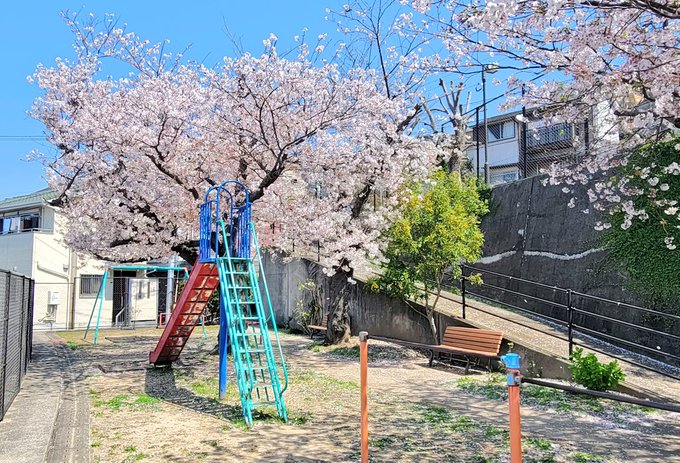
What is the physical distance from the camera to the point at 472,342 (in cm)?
998

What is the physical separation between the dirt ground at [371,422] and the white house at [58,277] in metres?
13.5

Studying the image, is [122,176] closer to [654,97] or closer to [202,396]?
[202,396]

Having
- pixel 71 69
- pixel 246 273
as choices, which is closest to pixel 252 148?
pixel 246 273

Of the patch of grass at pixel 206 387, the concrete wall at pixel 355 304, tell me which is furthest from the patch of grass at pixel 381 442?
the concrete wall at pixel 355 304

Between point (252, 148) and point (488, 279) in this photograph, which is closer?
point (252, 148)

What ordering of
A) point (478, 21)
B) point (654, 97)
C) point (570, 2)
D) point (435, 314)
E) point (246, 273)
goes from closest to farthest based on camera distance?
point (570, 2) → point (478, 21) → point (654, 97) → point (246, 273) → point (435, 314)

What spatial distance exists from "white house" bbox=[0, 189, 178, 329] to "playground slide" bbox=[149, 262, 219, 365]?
1196 centimetres

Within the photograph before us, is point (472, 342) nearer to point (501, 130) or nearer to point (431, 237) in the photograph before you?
point (431, 237)

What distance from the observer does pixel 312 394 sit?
8.07 metres

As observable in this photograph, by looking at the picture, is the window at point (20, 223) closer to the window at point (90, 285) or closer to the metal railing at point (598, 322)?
the window at point (90, 285)

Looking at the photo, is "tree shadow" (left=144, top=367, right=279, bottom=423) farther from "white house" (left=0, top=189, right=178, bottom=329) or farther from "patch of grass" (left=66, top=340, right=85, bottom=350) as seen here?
"white house" (left=0, top=189, right=178, bottom=329)

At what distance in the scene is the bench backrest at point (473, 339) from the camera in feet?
31.2

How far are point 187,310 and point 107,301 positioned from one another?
16.3m

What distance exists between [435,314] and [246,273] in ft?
18.8
